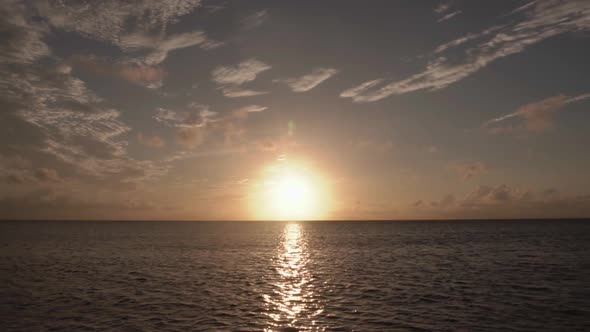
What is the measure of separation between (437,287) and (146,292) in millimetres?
29241

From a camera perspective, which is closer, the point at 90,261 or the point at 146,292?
the point at 146,292

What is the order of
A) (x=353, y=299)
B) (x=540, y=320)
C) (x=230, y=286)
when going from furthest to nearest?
(x=230, y=286) → (x=353, y=299) → (x=540, y=320)

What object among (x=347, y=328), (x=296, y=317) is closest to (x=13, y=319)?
(x=296, y=317)

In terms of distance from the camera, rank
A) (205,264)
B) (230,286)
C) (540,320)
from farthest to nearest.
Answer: (205,264), (230,286), (540,320)

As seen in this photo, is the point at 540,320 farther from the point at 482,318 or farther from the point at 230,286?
the point at 230,286

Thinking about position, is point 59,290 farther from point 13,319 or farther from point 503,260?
point 503,260

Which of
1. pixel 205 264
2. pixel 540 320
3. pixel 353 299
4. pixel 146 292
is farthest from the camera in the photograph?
pixel 205 264

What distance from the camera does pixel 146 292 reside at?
36.4 m

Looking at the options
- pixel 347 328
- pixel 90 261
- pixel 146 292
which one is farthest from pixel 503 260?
pixel 90 261

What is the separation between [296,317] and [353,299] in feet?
25.3

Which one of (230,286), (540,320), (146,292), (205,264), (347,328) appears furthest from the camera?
(205,264)

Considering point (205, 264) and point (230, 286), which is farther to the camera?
point (205, 264)

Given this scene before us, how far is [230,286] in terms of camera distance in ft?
130

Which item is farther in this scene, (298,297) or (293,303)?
(298,297)
